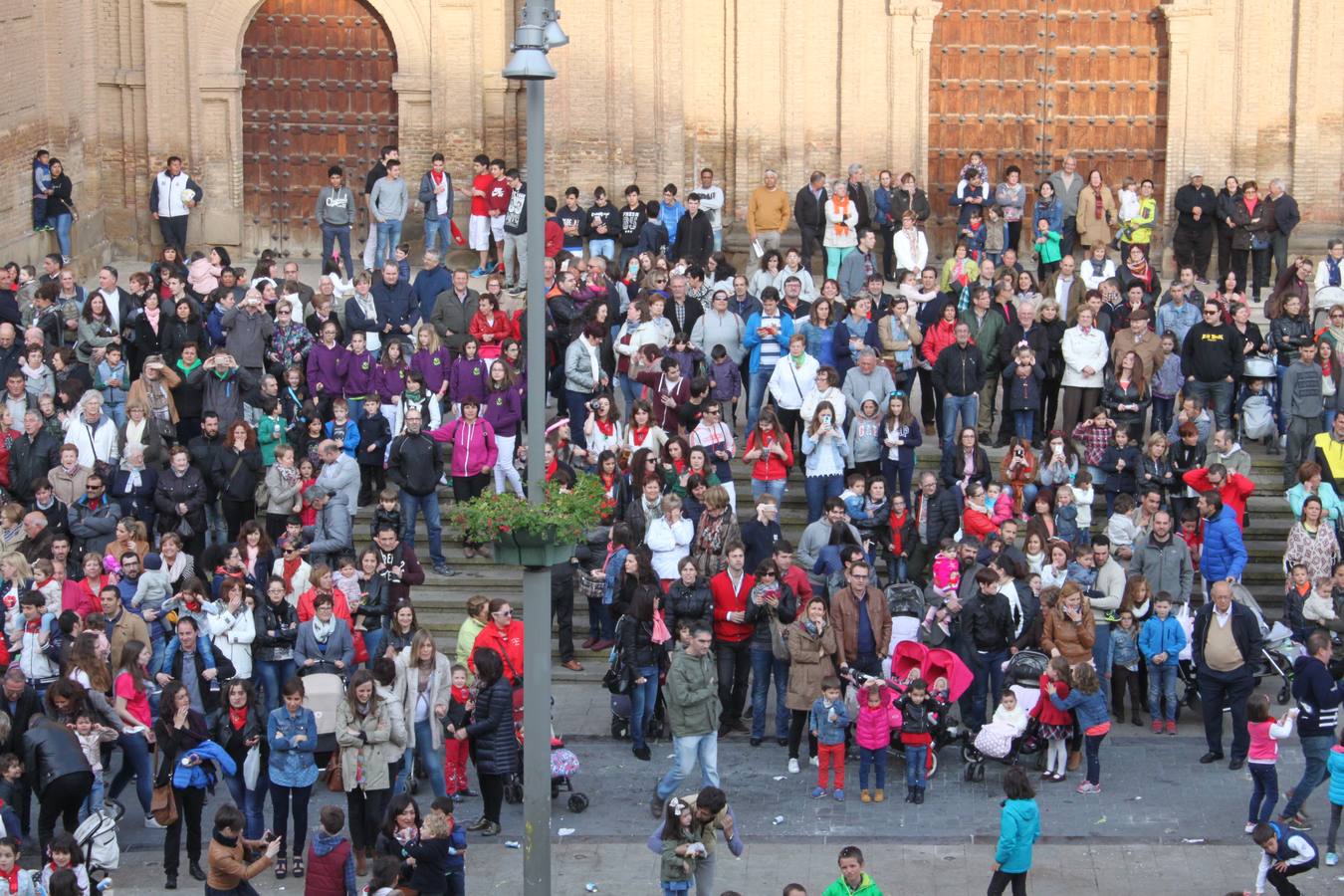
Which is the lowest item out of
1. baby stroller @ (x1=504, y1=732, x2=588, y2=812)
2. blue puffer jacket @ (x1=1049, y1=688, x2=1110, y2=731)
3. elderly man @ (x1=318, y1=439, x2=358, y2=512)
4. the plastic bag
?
baby stroller @ (x1=504, y1=732, x2=588, y2=812)

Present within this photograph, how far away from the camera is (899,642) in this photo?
1970 centimetres

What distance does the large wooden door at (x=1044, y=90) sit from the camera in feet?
98.2

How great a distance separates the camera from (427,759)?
18.8 meters

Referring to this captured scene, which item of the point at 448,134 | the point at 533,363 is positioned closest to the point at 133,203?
the point at 448,134

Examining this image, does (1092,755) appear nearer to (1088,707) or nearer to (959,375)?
(1088,707)

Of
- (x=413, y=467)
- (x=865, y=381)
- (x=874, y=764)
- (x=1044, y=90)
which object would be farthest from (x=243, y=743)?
(x=1044, y=90)

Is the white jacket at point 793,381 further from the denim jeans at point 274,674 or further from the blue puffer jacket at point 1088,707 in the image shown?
the denim jeans at point 274,674

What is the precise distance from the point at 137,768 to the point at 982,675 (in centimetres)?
657

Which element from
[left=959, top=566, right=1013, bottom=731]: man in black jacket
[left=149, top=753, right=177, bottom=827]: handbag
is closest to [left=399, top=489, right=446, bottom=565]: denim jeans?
[left=149, top=753, right=177, bottom=827]: handbag

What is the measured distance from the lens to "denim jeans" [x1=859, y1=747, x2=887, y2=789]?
19.0 m

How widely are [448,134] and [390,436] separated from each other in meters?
7.84

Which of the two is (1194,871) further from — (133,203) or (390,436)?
(133,203)

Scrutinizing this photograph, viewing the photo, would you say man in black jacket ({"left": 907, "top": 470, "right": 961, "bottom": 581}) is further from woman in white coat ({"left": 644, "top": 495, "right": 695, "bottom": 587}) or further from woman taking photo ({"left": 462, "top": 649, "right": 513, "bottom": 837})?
woman taking photo ({"left": 462, "top": 649, "right": 513, "bottom": 837})

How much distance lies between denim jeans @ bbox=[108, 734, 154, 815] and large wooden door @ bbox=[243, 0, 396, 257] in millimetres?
12221
